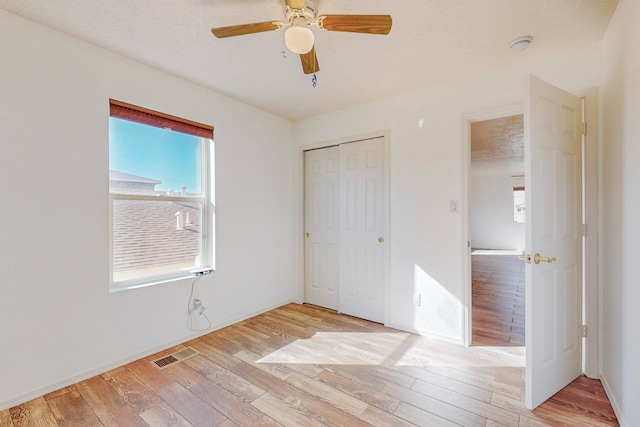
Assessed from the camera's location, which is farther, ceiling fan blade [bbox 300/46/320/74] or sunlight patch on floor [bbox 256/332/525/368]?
sunlight patch on floor [bbox 256/332/525/368]

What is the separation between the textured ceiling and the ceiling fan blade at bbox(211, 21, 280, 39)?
267 cm

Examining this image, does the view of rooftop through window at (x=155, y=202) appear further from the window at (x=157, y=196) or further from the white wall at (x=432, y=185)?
the white wall at (x=432, y=185)

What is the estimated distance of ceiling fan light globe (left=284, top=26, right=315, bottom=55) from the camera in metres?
1.45

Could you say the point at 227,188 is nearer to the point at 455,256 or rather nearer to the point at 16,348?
the point at 16,348

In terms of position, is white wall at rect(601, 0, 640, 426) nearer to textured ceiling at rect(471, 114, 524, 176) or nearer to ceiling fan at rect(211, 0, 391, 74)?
textured ceiling at rect(471, 114, 524, 176)

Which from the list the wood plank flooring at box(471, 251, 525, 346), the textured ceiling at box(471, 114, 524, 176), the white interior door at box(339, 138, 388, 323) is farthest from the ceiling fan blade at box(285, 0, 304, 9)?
the wood plank flooring at box(471, 251, 525, 346)

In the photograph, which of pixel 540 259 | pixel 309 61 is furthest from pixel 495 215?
pixel 309 61

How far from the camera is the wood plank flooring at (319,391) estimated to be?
1725mm

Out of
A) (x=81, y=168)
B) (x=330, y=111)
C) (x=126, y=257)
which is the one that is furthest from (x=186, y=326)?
(x=330, y=111)

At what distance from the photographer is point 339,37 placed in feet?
6.68

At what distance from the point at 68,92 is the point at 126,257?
4.30 feet

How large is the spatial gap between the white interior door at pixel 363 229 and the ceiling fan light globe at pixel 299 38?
1.86m

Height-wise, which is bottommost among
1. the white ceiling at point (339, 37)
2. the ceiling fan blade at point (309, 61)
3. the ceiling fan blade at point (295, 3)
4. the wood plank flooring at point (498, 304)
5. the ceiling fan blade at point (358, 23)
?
the wood plank flooring at point (498, 304)

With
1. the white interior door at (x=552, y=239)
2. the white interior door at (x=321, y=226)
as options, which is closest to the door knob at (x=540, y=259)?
the white interior door at (x=552, y=239)
